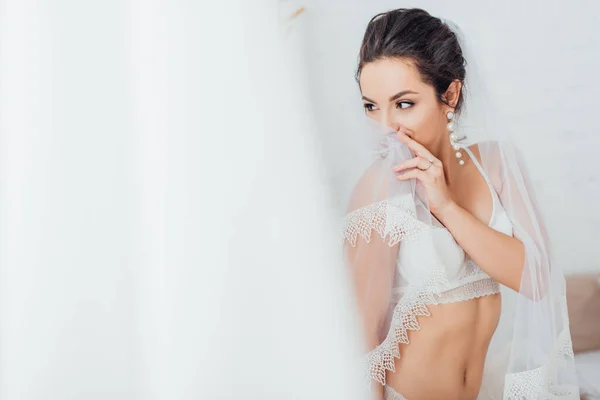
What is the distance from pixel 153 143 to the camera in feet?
1.19

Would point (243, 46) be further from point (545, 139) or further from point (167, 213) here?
point (545, 139)

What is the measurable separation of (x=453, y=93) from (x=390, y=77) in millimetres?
125

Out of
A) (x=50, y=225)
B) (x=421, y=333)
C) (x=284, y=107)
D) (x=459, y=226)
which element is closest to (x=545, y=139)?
(x=459, y=226)

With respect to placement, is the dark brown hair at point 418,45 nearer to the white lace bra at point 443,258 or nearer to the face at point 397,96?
the face at point 397,96

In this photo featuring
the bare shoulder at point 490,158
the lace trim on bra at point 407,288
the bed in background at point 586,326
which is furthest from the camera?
the bed in background at point 586,326

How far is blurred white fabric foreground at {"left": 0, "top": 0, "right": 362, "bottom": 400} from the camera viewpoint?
0.36 metres

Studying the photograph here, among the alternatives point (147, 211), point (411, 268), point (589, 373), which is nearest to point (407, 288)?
point (411, 268)

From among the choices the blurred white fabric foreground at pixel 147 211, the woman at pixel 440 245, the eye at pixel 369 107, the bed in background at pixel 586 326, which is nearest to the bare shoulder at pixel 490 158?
the woman at pixel 440 245

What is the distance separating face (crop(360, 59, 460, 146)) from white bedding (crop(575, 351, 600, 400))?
617 mm

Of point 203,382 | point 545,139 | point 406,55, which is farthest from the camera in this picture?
point 545,139

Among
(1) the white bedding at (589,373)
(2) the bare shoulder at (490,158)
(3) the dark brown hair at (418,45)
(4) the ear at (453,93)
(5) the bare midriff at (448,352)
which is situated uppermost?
(3) the dark brown hair at (418,45)

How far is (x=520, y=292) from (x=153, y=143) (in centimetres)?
90

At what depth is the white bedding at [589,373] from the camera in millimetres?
1187

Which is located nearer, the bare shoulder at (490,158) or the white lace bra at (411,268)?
the white lace bra at (411,268)
